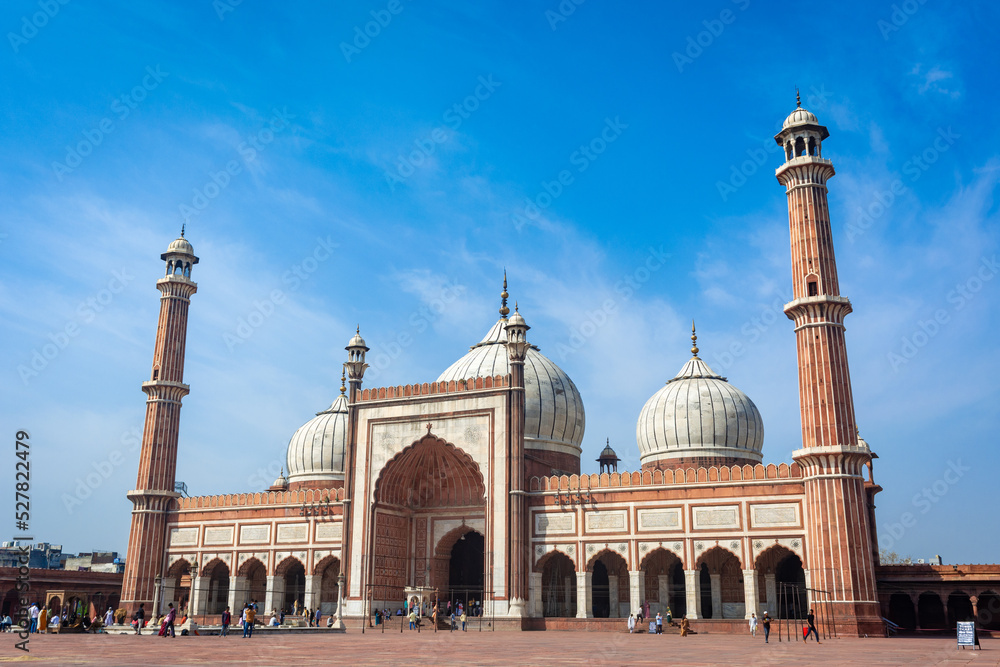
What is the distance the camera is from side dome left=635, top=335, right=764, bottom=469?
98.2ft

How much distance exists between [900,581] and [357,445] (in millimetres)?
16238

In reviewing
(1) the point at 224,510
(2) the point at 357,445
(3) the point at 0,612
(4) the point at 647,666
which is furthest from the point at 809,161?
(3) the point at 0,612

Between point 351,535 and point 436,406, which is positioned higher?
point 436,406

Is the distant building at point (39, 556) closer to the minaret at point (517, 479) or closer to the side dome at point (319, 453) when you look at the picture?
the side dome at point (319, 453)

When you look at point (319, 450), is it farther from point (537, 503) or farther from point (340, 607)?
point (537, 503)

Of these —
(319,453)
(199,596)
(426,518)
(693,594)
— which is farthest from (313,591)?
(693,594)

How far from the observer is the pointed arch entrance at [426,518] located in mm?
27719

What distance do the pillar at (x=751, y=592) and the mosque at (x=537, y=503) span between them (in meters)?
0.05

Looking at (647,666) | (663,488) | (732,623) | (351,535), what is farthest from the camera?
(351,535)

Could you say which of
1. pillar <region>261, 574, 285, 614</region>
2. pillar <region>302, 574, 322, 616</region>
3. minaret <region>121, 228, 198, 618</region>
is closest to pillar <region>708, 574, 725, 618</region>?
pillar <region>302, 574, 322, 616</region>

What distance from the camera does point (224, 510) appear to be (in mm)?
30922

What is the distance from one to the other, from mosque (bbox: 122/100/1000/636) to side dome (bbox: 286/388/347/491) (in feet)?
0.29

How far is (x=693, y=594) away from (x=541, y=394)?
30.0 ft

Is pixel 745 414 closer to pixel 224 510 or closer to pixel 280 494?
pixel 280 494
